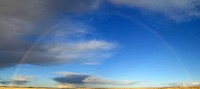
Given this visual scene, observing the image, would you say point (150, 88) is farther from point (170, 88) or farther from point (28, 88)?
point (28, 88)

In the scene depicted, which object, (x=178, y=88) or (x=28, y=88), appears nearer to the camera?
(x=178, y=88)

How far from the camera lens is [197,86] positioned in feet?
250

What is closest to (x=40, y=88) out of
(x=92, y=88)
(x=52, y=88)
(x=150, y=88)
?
(x=52, y=88)

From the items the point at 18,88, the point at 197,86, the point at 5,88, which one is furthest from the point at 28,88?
the point at 197,86

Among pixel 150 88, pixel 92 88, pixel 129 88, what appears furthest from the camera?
pixel 92 88

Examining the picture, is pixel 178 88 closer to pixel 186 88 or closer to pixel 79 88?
pixel 186 88

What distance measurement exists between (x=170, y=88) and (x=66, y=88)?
44485mm

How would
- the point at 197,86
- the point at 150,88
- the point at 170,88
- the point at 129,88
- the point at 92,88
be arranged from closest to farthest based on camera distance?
the point at 197,86 < the point at 170,88 < the point at 150,88 < the point at 129,88 < the point at 92,88

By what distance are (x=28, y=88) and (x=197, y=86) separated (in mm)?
71909

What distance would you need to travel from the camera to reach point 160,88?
87.7 meters

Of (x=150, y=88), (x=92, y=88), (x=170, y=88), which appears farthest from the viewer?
(x=92, y=88)

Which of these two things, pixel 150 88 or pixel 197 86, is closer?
pixel 197 86

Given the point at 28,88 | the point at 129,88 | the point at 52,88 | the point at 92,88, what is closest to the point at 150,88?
the point at 129,88

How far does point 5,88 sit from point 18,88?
890cm
